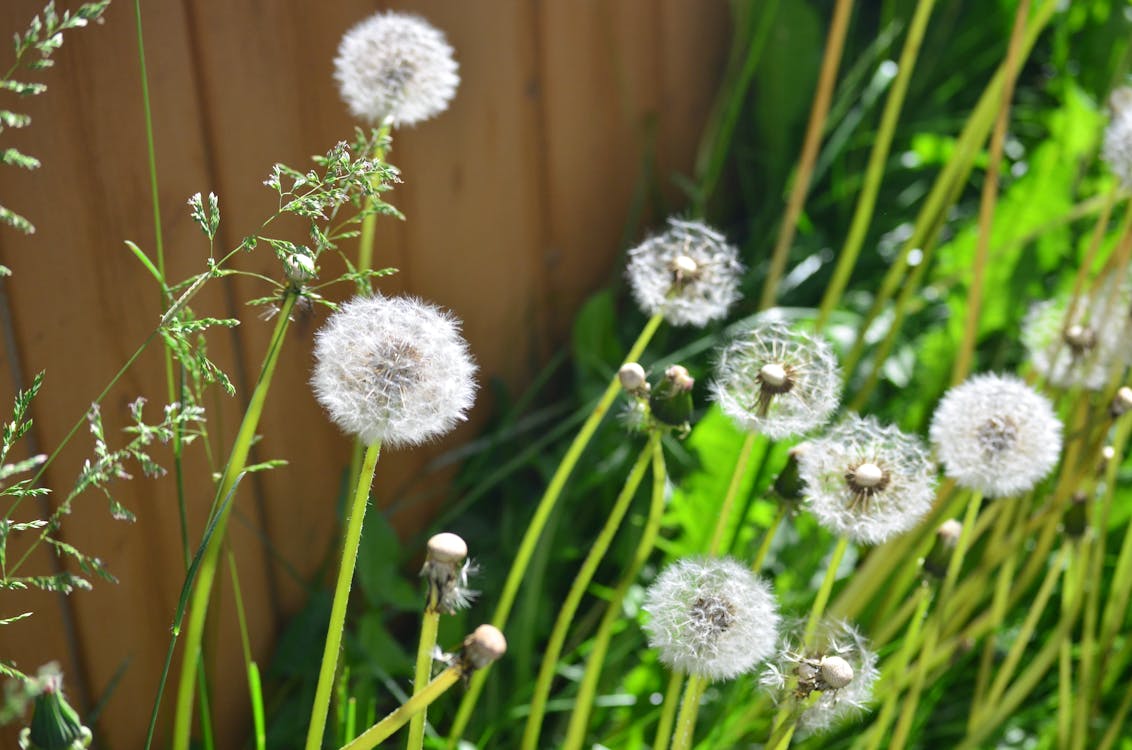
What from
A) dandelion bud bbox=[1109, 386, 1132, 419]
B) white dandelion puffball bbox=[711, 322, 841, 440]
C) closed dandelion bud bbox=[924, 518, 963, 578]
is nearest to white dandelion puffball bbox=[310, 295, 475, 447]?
white dandelion puffball bbox=[711, 322, 841, 440]

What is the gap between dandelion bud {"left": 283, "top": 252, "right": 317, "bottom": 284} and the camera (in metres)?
0.74

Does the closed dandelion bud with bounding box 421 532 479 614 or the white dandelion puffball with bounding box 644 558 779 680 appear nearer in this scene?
the closed dandelion bud with bounding box 421 532 479 614

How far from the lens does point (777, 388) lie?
963 mm

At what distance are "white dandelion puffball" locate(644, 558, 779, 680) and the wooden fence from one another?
1.39 ft

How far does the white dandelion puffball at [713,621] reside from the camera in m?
0.88

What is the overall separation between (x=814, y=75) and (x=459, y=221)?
955 mm

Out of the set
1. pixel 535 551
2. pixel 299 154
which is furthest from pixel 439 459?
pixel 299 154

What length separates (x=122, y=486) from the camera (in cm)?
133

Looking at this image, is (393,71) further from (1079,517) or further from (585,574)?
(1079,517)

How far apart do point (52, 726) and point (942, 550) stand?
0.76 metres

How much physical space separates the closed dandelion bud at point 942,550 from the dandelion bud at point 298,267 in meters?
0.63

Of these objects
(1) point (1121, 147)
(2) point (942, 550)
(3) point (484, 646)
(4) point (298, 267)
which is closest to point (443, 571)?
(3) point (484, 646)

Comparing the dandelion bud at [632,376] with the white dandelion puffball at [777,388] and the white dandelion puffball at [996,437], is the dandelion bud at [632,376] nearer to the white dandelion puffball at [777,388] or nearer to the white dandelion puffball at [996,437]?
the white dandelion puffball at [777,388]

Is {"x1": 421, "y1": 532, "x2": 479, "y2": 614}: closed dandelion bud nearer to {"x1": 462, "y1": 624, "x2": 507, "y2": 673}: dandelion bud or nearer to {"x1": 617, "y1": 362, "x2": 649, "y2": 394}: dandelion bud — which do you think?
{"x1": 462, "y1": 624, "x2": 507, "y2": 673}: dandelion bud
